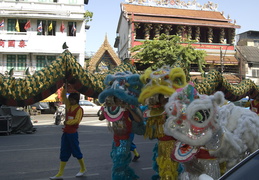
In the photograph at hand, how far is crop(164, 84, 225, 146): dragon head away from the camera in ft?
10.4

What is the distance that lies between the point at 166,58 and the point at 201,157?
57.8ft

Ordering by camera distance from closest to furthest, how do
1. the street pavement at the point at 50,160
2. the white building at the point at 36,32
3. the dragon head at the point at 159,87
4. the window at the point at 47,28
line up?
the dragon head at the point at 159,87 → the street pavement at the point at 50,160 → the white building at the point at 36,32 → the window at the point at 47,28

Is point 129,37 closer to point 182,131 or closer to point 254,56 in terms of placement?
point 254,56

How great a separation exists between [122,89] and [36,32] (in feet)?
77.6

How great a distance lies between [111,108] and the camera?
504 cm

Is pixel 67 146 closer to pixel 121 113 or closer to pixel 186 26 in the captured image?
pixel 121 113

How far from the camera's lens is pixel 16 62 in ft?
86.1

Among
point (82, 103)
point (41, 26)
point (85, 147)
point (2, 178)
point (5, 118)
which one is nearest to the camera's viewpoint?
point (2, 178)

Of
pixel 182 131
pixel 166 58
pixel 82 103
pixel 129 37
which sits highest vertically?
pixel 129 37

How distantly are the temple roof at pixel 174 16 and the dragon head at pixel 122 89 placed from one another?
75.8 feet

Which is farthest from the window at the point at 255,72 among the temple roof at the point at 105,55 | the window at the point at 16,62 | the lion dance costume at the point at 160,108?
the lion dance costume at the point at 160,108

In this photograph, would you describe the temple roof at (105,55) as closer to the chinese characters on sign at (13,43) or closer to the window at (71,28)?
the window at (71,28)

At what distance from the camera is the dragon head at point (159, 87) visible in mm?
4594

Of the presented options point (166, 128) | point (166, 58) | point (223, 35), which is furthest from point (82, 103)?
point (166, 128)
